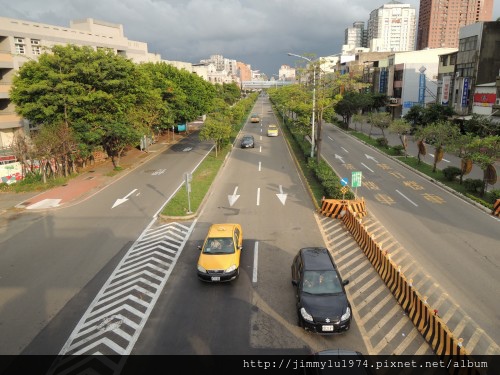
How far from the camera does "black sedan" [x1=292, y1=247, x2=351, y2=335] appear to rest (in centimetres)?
1116

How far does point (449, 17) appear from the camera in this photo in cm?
18425

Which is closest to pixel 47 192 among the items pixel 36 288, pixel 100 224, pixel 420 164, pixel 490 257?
pixel 100 224

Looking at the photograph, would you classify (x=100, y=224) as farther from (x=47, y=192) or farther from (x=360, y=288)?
(x=360, y=288)

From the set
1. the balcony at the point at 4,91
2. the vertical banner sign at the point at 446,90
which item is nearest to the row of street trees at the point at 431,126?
the vertical banner sign at the point at 446,90

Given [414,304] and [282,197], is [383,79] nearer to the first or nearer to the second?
[282,197]

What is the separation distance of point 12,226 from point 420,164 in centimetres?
3389

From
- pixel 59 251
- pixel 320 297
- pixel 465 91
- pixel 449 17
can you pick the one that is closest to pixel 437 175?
pixel 320 297

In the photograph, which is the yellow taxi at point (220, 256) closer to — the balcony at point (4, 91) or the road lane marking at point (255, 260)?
the road lane marking at point (255, 260)

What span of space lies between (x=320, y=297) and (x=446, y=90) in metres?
55.6

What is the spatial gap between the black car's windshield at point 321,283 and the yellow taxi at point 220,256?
3.19 m

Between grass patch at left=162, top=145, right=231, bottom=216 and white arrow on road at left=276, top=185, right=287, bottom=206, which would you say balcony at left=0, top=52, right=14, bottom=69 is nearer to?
grass patch at left=162, top=145, right=231, bottom=216

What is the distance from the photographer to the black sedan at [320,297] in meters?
11.2

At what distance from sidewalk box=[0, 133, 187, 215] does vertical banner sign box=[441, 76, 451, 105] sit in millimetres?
45814

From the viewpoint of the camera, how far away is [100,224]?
21703 mm
